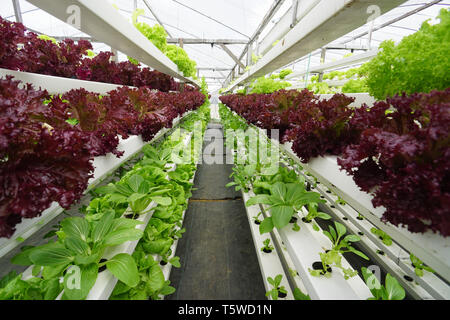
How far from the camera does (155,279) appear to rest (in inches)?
43.0

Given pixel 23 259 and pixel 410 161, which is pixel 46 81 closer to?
pixel 23 259

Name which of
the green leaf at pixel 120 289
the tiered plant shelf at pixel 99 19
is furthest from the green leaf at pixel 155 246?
the tiered plant shelf at pixel 99 19

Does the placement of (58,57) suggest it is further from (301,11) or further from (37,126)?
(301,11)

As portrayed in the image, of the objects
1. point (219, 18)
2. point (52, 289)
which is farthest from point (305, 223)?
point (219, 18)

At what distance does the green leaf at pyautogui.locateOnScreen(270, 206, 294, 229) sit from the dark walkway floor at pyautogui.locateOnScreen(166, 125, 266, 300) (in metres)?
0.71

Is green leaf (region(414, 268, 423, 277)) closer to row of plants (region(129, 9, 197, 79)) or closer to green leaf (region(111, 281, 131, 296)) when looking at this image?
green leaf (region(111, 281, 131, 296))

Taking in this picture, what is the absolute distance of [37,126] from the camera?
0.60m

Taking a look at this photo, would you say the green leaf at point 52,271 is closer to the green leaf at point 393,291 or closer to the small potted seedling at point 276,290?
the small potted seedling at point 276,290

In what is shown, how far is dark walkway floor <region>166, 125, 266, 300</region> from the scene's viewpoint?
1.47 m

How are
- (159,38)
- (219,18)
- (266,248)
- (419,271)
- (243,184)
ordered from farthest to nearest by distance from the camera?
(219,18) < (159,38) < (243,184) < (266,248) < (419,271)

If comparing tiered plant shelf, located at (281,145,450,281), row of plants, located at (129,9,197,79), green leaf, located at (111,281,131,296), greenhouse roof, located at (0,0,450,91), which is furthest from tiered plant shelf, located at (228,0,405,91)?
greenhouse roof, located at (0,0,450,91)

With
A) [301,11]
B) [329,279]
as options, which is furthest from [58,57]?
[329,279]

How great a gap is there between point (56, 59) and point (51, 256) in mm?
1538
